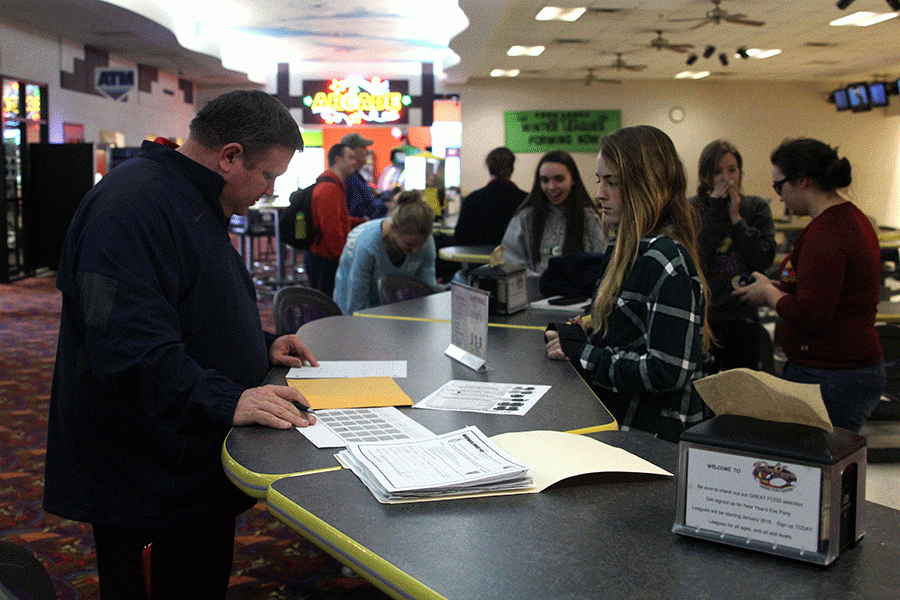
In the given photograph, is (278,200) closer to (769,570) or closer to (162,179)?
(162,179)

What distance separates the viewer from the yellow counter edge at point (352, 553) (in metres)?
1.00

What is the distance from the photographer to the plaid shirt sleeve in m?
1.86

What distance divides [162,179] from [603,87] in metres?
14.6

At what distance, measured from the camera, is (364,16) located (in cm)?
1055

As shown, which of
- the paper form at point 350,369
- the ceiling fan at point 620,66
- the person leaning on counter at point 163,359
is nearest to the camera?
the person leaning on counter at point 163,359

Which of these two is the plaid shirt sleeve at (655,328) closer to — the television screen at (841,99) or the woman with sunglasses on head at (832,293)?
the woman with sunglasses on head at (832,293)

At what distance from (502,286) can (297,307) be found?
0.80 metres

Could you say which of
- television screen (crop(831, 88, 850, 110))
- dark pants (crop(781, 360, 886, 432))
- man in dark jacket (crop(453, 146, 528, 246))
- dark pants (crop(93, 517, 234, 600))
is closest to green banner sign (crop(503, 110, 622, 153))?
television screen (crop(831, 88, 850, 110))

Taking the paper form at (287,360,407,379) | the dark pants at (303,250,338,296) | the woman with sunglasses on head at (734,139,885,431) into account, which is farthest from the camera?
the dark pants at (303,250,338,296)

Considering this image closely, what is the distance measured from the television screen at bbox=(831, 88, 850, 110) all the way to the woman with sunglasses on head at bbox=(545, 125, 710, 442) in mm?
14519

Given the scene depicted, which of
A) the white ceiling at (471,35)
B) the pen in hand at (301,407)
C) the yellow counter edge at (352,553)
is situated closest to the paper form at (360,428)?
the pen in hand at (301,407)

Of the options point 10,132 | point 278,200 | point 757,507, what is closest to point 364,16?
point 278,200

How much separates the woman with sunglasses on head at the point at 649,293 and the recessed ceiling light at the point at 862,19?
8.75 meters

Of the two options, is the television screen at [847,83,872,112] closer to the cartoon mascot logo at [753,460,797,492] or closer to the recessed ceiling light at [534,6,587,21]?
the recessed ceiling light at [534,6,587,21]
